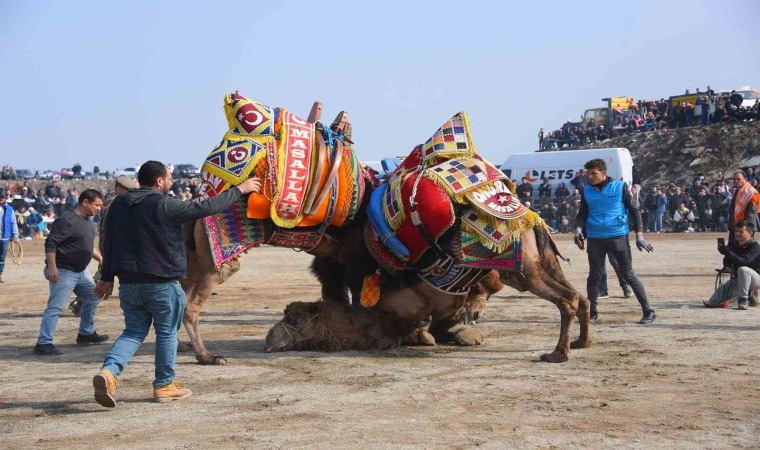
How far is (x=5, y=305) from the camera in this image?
46.5ft

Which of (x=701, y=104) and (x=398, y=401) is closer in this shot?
(x=398, y=401)

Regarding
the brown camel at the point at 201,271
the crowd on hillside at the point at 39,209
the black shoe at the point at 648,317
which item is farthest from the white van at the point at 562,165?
the brown camel at the point at 201,271

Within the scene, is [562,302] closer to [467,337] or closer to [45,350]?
[467,337]

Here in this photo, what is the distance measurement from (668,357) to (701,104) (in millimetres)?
36551

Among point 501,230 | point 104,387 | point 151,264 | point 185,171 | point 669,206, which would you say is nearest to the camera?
point 104,387

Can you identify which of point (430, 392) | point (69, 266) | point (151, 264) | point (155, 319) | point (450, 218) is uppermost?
point (450, 218)

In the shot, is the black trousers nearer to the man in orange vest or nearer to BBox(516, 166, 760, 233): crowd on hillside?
the man in orange vest

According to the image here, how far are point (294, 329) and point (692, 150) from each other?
123 ft

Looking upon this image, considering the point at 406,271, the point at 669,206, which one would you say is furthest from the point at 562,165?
the point at 406,271

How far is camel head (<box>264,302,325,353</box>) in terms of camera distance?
9102 millimetres

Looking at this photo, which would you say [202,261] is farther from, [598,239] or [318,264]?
[598,239]

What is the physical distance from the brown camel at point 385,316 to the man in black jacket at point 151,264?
7.70 ft

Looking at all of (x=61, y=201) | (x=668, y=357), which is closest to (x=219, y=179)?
(x=668, y=357)

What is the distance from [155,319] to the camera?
266 inches
